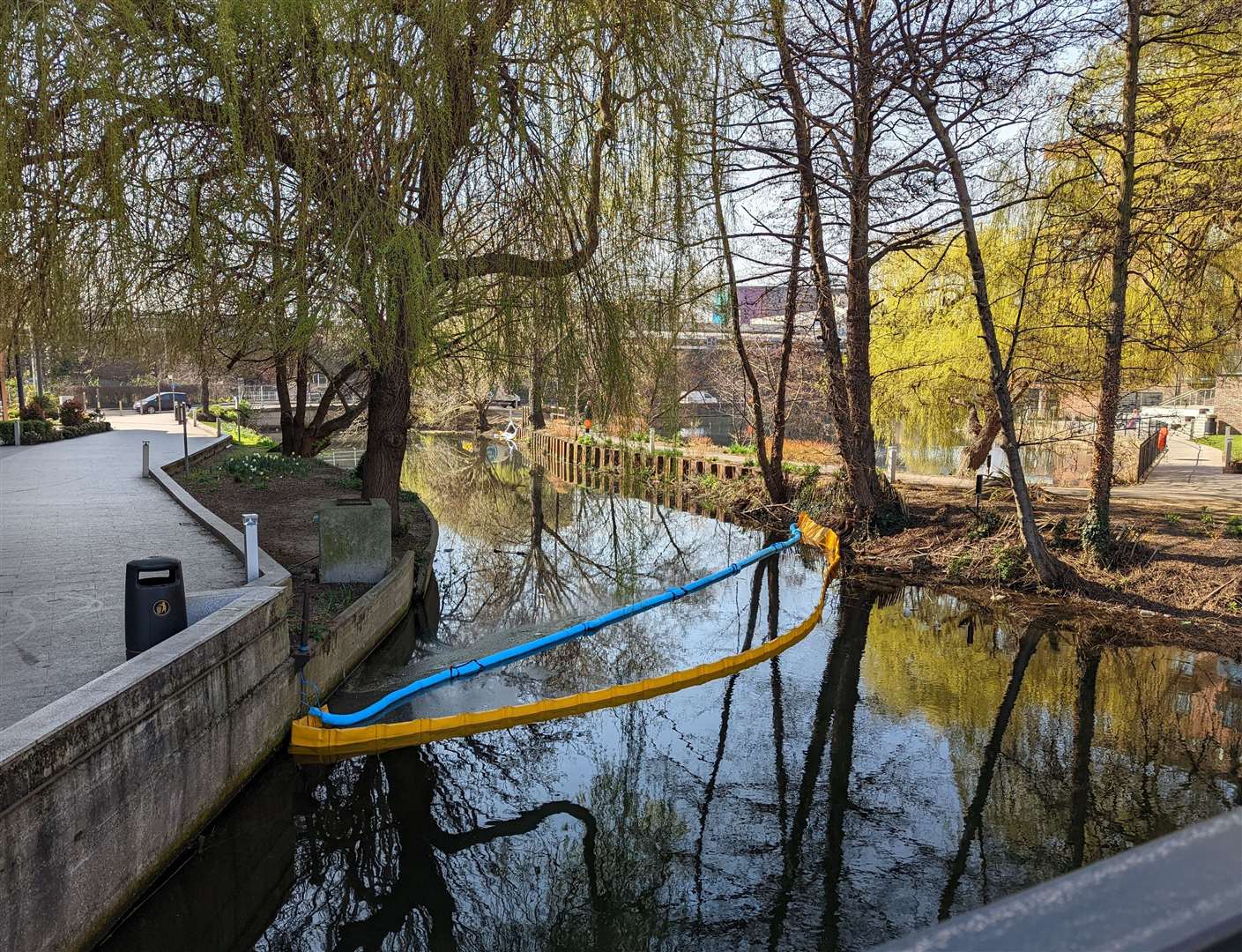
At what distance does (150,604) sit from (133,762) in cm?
144

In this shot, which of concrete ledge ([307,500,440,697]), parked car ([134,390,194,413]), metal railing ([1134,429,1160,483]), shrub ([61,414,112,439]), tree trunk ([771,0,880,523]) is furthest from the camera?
parked car ([134,390,194,413])

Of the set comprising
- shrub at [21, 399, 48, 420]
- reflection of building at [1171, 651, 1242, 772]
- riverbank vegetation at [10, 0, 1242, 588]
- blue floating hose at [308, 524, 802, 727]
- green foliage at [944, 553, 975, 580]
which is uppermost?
riverbank vegetation at [10, 0, 1242, 588]

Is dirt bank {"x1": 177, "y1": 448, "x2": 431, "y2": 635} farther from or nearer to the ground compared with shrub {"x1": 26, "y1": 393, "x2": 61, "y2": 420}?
nearer to the ground

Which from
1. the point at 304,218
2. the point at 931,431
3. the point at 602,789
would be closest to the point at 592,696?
the point at 602,789

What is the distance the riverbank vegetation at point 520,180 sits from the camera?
7098 millimetres

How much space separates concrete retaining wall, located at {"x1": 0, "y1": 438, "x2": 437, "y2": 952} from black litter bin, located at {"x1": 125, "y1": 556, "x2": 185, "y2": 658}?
0.78 feet

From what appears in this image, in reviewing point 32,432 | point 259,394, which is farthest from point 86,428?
point 259,394

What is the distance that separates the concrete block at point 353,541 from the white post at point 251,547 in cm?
194

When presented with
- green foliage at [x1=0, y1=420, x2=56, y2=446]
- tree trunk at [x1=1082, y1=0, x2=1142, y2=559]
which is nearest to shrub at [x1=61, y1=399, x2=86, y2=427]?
green foliage at [x1=0, y1=420, x2=56, y2=446]

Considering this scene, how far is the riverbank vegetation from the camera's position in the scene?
7.10 metres

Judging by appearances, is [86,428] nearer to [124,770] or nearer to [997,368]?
[997,368]

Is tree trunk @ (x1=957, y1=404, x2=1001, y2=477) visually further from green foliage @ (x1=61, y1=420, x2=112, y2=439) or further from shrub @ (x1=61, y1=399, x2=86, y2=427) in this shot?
shrub @ (x1=61, y1=399, x2=86, y2=427)

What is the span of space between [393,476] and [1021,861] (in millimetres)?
9177

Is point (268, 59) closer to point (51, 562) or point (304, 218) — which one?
point (304, 218)
